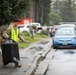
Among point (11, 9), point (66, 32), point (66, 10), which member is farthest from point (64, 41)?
point (66, 10)

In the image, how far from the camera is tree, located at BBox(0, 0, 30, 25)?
38.9 feet

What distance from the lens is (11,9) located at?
484 inches

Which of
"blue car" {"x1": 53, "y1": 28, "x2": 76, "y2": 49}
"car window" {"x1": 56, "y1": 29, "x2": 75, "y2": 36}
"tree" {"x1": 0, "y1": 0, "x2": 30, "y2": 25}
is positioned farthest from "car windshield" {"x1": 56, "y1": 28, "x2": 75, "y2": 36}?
"tree" {"x1": 0, "y1": 0, "x2": 30, "y2": 25}

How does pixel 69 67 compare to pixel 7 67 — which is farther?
pixel 69 67

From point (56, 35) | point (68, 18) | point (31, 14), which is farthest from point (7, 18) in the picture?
point (68, 18)

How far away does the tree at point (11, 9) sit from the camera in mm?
11859

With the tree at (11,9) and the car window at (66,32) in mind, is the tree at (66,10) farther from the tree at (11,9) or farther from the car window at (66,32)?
the tree at (11,9)

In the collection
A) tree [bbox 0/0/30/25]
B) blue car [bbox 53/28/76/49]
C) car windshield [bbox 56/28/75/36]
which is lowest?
blue car [bbox 53/28/76/49]

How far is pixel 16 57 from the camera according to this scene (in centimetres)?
1224

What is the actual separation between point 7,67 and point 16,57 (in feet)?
2.08

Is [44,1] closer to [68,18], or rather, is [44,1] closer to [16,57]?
[68,18]

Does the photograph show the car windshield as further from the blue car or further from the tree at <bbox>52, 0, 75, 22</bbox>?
the tree at <bbox>52, 0, 75, 22</bbox>

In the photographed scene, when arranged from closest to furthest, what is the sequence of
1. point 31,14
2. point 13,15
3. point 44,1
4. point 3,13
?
1. point 3,13
2. point 13,15
3. point 31,14
4. point 44,1

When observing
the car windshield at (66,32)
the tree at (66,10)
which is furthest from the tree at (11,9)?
the tree at (66,10)
